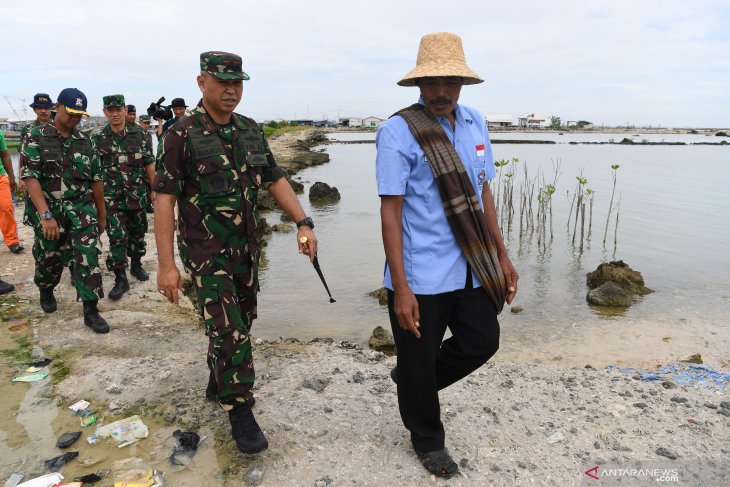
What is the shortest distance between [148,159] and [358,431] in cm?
532

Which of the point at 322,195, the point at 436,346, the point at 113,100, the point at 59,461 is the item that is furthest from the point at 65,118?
the point at 322,195

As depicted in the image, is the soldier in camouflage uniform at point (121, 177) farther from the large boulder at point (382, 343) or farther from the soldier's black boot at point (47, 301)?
the large boulder at point (382, 343)

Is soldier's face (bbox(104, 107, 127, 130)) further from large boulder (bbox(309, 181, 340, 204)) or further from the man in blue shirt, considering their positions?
large boulder (bbox(309, 181, 340, 204))

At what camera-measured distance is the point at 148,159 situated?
7.03 m

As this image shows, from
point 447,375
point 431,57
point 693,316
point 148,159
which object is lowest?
point 693,316

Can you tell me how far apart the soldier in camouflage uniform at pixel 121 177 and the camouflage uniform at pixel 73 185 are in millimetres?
1189

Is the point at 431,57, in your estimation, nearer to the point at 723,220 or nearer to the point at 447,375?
the point at 447,375

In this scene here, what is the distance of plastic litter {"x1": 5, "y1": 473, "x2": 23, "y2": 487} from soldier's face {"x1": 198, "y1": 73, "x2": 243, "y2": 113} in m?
2.46

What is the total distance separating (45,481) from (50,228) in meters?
3.04

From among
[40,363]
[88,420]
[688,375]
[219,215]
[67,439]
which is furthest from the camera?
[688,375]

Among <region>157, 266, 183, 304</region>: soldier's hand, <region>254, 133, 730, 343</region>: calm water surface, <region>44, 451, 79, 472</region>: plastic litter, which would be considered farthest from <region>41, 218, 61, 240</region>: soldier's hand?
<region>254, 133, 730, 343</region>: calm water surface

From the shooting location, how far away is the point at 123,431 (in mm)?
3387

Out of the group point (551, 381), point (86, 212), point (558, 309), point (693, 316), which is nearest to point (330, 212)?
point (558, 309)

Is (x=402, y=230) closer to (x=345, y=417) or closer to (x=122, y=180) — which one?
(x=345, y=417)
